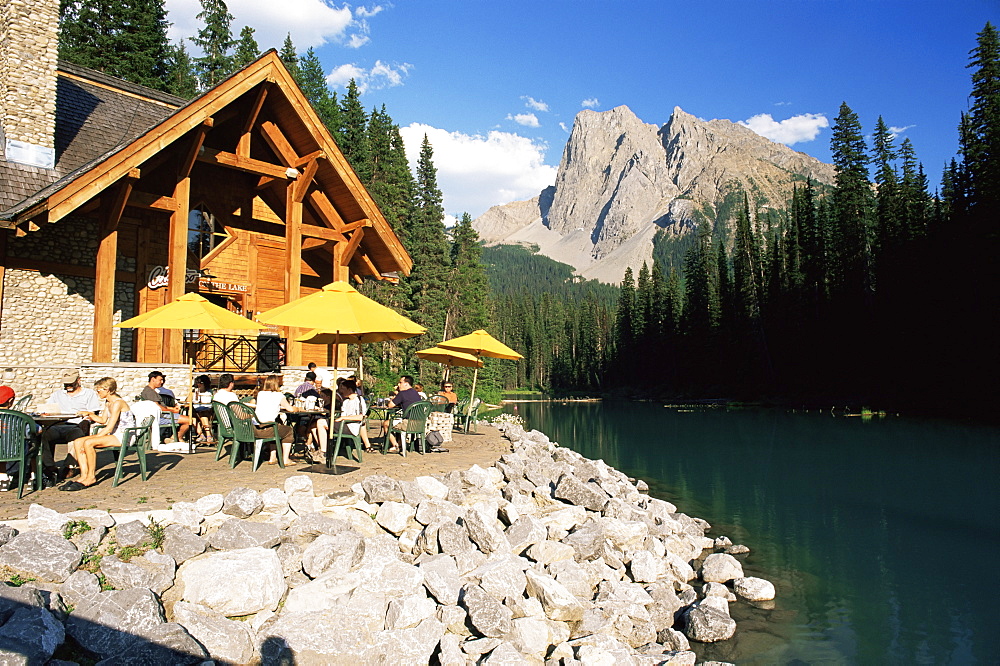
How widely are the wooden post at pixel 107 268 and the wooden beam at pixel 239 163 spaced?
2.29 meters

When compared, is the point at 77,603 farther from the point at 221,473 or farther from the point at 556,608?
the point at 556,608

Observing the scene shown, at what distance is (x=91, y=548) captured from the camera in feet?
17.6

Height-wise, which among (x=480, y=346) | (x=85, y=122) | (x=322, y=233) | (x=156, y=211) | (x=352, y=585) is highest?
(x=85, y=122)

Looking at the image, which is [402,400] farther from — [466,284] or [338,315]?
[466,284]

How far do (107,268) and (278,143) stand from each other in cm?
544

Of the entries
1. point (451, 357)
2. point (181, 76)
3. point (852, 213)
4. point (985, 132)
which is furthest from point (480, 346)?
point (852, 213)

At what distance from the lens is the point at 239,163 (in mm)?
15094

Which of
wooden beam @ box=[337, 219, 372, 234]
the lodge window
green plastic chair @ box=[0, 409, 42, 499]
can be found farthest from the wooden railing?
green plastic chair @ box=[0, 409, 42, 499]

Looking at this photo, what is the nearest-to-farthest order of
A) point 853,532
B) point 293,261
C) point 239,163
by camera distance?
1. point 853,532
2. point 239,163
3. point 293,261

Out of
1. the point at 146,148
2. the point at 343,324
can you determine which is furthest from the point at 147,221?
the point at 343,324

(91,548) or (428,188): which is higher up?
(428,188)

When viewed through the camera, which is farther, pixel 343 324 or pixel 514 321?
pixel 514 321

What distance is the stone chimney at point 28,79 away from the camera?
1243cm

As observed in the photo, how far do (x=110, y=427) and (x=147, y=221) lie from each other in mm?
9944
